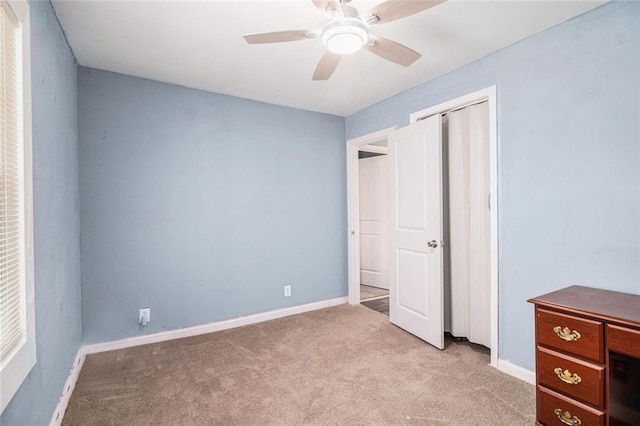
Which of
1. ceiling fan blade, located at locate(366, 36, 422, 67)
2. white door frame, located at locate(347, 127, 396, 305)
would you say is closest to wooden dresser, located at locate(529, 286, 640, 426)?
ceiling fan blade, located at locate(366, 36, 422, 67)

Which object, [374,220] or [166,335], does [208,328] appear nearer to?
[166,335]

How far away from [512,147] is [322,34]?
1634 mm

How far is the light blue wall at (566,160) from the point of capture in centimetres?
176

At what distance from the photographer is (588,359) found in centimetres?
148

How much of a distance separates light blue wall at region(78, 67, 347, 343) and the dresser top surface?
252 centimetres

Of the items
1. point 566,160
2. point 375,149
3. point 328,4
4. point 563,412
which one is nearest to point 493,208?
point 566,160

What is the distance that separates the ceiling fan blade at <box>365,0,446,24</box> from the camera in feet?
4.42

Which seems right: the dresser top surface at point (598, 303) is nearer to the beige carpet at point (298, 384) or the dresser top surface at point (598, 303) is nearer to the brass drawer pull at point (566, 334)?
the brass drawer pull at point (566, 334)

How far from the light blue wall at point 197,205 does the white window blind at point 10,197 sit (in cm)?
151

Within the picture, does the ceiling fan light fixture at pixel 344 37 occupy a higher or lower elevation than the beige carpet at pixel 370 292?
higher

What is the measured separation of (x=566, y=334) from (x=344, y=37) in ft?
6.02

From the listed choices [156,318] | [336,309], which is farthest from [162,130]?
[336,309]

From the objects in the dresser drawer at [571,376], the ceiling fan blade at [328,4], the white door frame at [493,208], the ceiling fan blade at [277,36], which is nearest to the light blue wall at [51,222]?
the ceiling fan blade at [277,36]

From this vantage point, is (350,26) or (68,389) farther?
(68,389)
